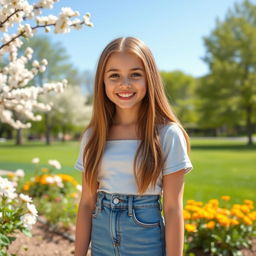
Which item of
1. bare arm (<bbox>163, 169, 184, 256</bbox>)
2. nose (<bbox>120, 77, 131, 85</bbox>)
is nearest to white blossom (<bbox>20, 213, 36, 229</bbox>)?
bare arm (<bbox>163, 169, 184, 256</bbox>)

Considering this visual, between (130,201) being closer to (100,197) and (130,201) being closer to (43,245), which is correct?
(100,197)

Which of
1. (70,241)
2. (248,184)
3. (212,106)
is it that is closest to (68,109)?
(212,106)

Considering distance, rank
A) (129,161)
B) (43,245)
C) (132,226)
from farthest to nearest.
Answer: (43,245)
(129,161)
(132,226)

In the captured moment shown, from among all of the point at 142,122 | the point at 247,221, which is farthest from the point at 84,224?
the point at 247,221

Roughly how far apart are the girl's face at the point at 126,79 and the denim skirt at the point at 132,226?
50 cm

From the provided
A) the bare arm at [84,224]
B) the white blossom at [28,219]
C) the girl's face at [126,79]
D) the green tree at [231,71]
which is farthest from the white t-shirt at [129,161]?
the green tree at [231,71]

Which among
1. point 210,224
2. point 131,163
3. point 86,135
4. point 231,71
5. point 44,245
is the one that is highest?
point 231,71

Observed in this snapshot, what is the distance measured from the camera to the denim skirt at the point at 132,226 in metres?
1.67

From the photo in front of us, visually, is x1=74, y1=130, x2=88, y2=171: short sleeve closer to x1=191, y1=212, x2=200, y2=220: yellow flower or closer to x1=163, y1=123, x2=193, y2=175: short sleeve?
x1=163, y1=123, x2=193, y2=175: short sleeve

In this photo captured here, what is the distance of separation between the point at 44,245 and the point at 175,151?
2.47 metres

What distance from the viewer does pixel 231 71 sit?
26516 millimetres

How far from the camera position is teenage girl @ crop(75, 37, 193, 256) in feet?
5.49

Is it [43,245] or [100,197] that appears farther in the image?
[43,245]

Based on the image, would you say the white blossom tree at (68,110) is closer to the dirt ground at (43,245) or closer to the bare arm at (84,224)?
the dirt ground at (43,245)
